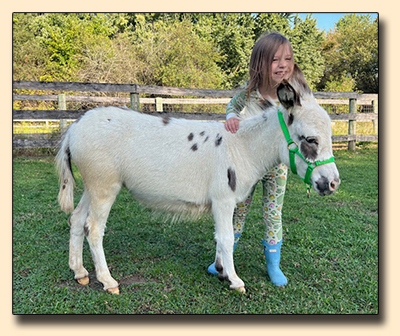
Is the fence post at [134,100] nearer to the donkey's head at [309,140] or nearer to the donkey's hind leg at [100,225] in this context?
the donkey's hind leg at [100,225]

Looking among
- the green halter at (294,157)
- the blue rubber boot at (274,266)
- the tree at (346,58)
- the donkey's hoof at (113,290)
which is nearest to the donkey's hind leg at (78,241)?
the donkey's hoof at (113,290)

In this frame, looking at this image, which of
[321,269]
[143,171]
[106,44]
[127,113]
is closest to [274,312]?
[321,269]

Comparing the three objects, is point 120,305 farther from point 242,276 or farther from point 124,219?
point 124,219

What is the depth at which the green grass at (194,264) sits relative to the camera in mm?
2838

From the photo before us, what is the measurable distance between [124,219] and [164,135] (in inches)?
95.5

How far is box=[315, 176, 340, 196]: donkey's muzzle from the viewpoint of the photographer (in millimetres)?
→ 2465

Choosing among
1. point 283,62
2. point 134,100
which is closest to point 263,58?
point 283,62

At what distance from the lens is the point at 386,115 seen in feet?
9.84

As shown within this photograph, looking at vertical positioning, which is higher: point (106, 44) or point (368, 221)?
point (106, 44)

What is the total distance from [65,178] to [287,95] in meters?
2.26

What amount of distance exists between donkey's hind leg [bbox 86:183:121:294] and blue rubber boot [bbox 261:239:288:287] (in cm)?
156

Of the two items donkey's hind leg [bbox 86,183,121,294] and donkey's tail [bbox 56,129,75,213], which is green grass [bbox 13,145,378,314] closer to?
donkey's hind leg [bbox 86,183,121,294]

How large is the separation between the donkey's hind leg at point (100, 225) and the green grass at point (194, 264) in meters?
0.13

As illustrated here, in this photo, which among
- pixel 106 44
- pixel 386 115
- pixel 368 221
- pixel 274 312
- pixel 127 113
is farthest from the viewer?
pixel 106 44
